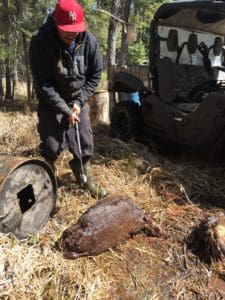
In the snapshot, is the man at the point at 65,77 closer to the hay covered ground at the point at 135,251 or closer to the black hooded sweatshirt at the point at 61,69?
the black hooded sweatshirt at the point at 61,69

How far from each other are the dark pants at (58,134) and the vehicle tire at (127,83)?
196 centimetres

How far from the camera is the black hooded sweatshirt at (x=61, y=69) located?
147 inches

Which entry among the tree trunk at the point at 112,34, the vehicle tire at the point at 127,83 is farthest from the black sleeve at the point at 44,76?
the tree trunk at the point at 112,34

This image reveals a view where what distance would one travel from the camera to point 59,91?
408 cm

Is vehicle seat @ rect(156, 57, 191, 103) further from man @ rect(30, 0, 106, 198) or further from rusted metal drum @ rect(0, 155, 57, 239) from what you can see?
rusted metal drum @ rect(0, 155, 57, 239)

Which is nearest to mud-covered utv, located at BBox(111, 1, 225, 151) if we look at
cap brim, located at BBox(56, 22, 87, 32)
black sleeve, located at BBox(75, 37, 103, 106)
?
black sleeve, located at BBox(75, 37, 103, 106)

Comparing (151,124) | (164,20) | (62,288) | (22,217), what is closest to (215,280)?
(62,288)

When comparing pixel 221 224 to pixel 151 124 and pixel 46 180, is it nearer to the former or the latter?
pixel 46 180

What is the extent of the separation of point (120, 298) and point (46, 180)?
1.21 metres

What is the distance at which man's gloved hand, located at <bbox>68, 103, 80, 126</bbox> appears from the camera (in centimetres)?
399

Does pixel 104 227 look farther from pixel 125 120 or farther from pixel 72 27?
pixel 125 120

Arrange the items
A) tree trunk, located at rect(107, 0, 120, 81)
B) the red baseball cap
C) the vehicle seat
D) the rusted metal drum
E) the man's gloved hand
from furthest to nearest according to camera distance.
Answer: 1. tree trunk, located at rect(107, 0, 120, 81)
2. the vehicle seat
3. the man's gloved hand
4. the red baseball cap
5. the rusted metal drum

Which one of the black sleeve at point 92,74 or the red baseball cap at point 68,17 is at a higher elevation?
the red baseball cap at point 68,17

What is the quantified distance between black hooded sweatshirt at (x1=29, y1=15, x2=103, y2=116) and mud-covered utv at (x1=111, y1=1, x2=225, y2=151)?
59.0 inches
